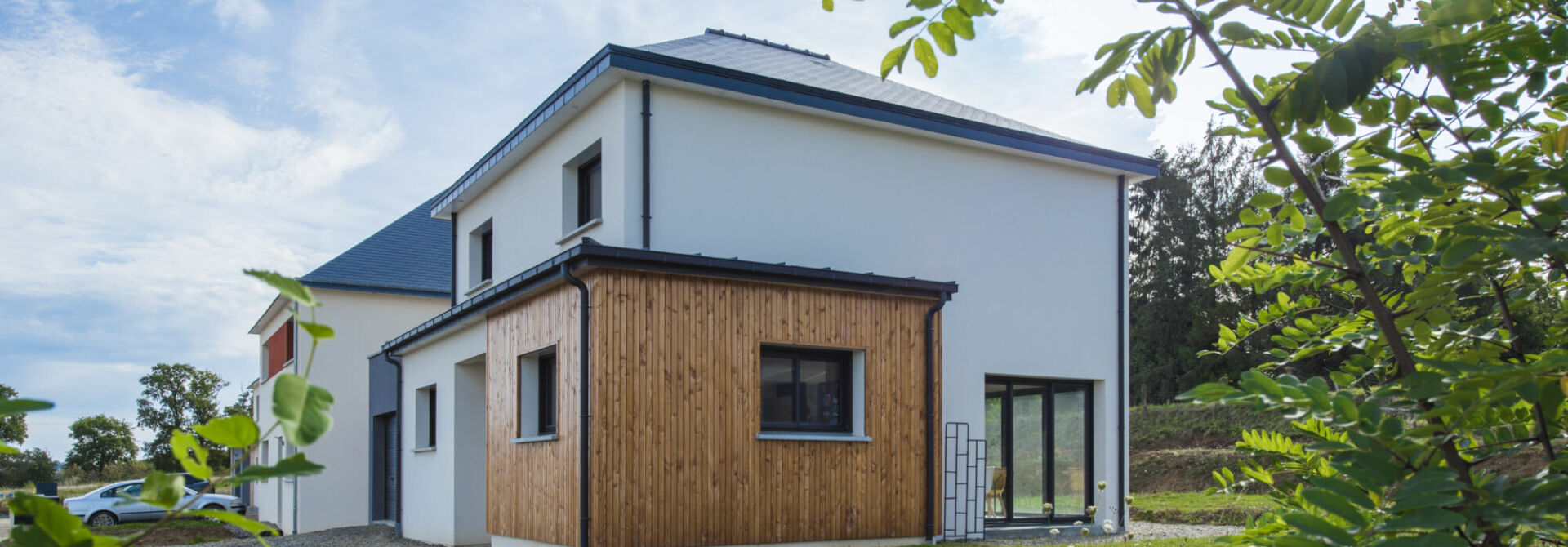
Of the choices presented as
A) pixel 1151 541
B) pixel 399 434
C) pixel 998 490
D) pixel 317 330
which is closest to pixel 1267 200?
pixel 317 330

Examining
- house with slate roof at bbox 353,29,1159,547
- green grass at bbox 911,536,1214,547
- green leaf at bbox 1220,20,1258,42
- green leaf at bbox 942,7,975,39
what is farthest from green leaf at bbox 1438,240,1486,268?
house with slate roof at bbox 353,29,1159,547

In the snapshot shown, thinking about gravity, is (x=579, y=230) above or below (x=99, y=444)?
above

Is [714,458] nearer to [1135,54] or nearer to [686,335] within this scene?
[686,335]

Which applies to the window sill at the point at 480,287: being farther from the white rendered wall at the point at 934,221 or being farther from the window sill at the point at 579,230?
the white rendered wall at the point at 934,221

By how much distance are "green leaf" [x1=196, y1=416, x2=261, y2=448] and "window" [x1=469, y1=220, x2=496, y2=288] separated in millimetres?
15803

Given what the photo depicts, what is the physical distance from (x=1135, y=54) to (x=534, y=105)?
1220cm

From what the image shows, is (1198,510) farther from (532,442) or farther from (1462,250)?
(1462,250)

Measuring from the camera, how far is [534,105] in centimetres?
1325

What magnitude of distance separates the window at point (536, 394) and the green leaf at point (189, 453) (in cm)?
1057

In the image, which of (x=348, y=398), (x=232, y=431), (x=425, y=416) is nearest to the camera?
(x=232, y=431)

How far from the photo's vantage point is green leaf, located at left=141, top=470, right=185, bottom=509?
802 mm

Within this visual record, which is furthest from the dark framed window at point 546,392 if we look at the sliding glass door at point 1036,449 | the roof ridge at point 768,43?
the roof ridge at point 768,43

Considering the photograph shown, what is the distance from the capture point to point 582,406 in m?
9.76

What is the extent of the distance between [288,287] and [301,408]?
0.10 metres
